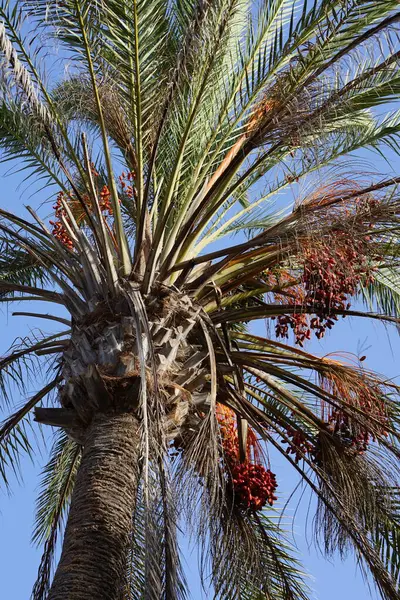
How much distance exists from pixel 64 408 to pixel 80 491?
0.72 meters

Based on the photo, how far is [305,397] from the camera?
313 inches

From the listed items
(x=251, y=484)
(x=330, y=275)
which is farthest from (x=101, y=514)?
(x=330, y=275)

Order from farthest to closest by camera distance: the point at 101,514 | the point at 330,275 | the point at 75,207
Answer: the point at 75,207 < the point at 330,275 < the point at 101,514

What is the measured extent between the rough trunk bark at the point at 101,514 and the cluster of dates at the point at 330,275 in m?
1.44

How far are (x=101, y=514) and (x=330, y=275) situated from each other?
2044 millimetres

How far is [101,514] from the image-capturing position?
15.1 ft

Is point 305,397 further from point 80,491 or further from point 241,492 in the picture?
point 80,491

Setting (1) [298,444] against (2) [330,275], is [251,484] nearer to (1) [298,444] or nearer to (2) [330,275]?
(1) [298,444]

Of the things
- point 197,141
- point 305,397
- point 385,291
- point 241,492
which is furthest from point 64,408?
point 385,291

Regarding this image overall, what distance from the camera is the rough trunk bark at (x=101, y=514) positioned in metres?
4.29

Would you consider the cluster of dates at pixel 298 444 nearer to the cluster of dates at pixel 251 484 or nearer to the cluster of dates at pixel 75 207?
the cluster of dates at pixel 251 484

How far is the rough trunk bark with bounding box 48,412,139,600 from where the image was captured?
14.1 ft

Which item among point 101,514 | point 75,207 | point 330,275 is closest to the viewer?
point 101,514

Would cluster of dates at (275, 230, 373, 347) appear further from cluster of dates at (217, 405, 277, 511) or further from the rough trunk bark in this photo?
the rough trunk bark
